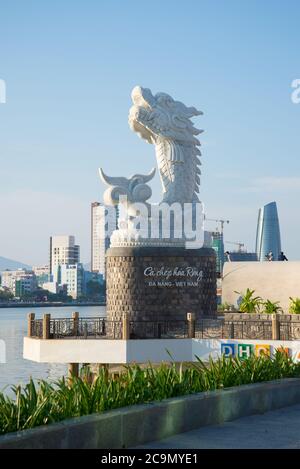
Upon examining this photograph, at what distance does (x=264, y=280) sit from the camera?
140 feet

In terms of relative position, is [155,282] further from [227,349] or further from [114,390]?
[114,390]

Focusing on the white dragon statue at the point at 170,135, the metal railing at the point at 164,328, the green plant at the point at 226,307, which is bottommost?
the metal railing at the point at 164,328

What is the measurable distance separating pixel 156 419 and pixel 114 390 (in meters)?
0.79

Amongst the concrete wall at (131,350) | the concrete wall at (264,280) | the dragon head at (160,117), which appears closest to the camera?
the concrete wall at (131,350)

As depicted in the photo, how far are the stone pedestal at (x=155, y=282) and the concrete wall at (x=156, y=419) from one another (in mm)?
18880

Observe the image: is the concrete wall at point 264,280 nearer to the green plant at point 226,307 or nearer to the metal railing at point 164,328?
the green plant at point 226,307

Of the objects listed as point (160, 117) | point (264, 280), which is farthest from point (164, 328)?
point (264, 280)

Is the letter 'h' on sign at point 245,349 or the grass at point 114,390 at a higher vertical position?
the grass at point 114,390

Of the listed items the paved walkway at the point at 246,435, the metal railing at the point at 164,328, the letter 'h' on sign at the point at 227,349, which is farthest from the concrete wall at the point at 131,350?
the paved walkway at the point at 246,435

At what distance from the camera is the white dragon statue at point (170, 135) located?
32.8 m

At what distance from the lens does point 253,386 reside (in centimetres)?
1203

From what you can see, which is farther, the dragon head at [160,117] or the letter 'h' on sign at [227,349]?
the dragon head at [160,117]

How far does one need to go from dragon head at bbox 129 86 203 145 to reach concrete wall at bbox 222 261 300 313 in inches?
476

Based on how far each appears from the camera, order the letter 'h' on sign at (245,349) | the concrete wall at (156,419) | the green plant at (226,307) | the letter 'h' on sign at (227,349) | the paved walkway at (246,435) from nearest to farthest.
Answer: the concrete wall at (156,419) → the paved walkway at (246,435) → the letter 'h' on sign at (245,349) → the letter 'h' on sign at (227,349) → the green plant at (226,307)
